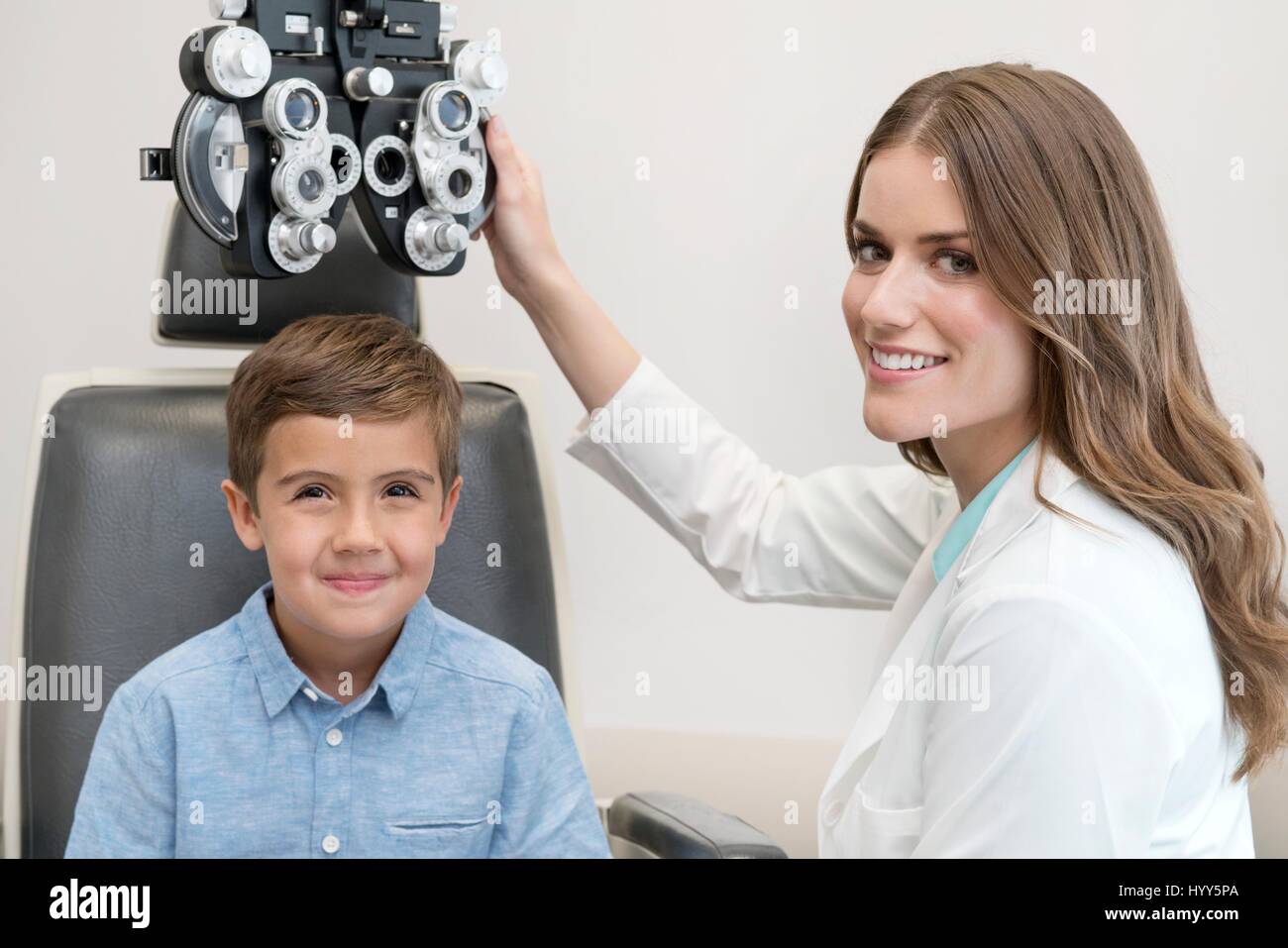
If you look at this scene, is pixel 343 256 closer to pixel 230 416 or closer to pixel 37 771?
pixel 230 416

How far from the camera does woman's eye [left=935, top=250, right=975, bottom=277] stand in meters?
1.06

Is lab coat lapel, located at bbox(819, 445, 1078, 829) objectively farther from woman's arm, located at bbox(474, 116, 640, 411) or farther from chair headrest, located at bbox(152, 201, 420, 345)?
chair headrest, located at bbox(152, 201, 420, 345)

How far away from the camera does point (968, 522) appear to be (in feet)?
3.78

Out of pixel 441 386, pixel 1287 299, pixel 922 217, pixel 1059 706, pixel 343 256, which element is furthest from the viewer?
pixel 1287 299

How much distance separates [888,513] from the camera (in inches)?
54.6

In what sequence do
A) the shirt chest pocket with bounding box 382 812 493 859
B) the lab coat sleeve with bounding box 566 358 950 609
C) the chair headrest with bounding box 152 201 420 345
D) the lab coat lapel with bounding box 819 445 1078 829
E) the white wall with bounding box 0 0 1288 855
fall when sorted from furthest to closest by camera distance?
the white wall with bounding box 0 0 1288 855
the lab coat sleeve with bounding box 566 358 950 609
the chair headrest with bounding box 152 201 420 345
the shirt chest pocket with bounding box 382 812 493 859
the lab coat lapel with bounding box 819 445 1078 829

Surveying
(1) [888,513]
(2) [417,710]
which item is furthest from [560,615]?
(1) [888,513]

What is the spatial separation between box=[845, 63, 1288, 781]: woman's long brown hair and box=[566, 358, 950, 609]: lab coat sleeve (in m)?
0.32

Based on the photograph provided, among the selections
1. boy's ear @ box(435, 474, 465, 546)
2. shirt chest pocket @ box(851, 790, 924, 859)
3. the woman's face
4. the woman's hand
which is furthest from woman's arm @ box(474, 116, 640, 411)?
shirt chest pocket @ box(851, 790, 924, 859)

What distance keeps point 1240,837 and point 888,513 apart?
0.43 meters

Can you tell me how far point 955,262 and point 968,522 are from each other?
0.22 metres

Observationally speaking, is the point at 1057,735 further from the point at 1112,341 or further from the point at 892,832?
the point at 1112,341

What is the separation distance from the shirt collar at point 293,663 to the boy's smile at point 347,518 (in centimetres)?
4

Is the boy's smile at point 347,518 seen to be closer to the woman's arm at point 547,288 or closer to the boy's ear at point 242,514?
the boy's ear at point 242,514
